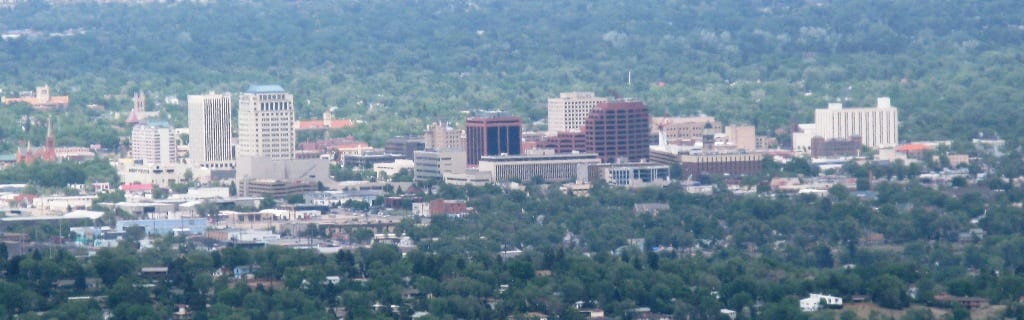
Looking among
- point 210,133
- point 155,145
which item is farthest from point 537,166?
point 155,145

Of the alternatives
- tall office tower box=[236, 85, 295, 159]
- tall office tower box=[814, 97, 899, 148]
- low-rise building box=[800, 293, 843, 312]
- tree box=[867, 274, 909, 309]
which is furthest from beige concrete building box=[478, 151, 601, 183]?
low-rise building box=[800, 293, 843, 312]

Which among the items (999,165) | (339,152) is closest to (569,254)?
(999,165)

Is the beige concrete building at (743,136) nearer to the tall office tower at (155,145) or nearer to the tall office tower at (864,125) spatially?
the tall office tower at (864,125)

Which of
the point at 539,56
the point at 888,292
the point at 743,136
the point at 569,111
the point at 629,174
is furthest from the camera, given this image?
the point at 539,56

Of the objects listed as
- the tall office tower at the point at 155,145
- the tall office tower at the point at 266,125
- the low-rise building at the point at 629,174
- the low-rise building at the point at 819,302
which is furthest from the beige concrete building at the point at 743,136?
the low-rise building at the point at 819,302

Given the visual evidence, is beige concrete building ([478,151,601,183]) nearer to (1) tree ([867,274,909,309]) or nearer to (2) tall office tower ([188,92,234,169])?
(2) tall office tower ([188,92,234,169])

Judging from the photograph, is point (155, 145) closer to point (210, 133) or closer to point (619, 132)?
point (210, 133)
